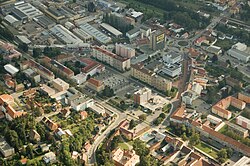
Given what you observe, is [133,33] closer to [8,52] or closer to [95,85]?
[95,85]

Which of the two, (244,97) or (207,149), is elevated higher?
(244,97)

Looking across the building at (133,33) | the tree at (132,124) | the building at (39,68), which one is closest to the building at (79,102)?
the tree at (132,124)

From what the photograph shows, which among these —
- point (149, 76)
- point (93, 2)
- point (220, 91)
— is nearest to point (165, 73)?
point (149, 76)

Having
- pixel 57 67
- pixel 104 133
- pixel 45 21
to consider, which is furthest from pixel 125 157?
pixel 45 21

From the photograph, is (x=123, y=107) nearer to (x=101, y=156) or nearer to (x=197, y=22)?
(x=101, y=156)

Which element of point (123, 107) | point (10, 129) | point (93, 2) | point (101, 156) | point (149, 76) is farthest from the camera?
point (93, 2)
